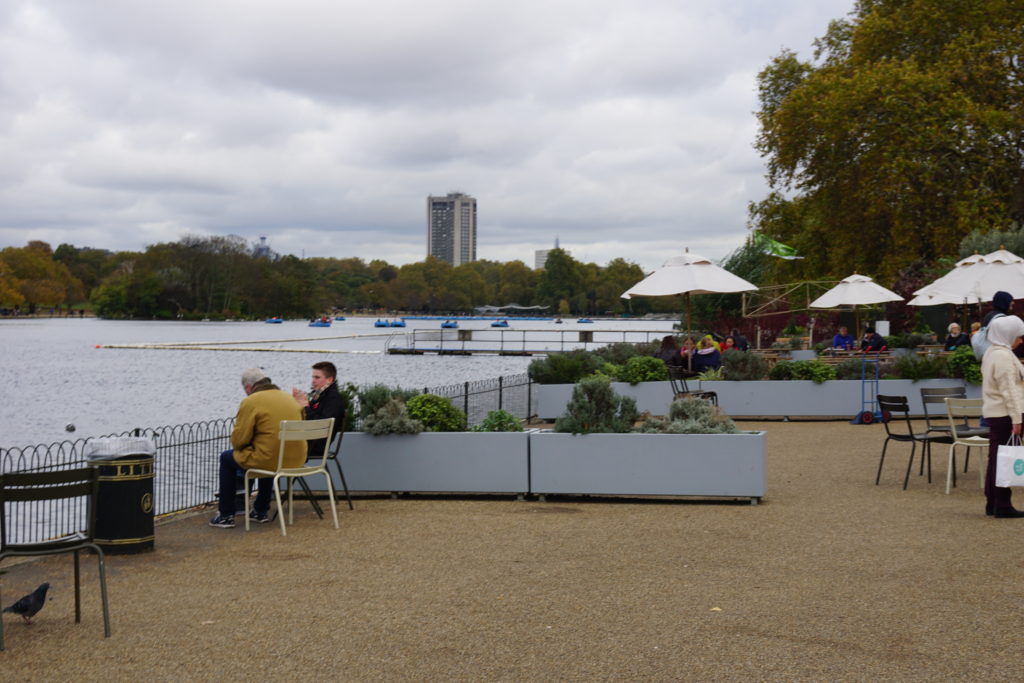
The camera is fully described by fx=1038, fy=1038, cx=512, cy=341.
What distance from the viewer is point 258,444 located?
28.2 ft

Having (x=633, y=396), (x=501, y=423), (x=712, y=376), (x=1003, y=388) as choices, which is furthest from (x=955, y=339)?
(x=501, y=423)

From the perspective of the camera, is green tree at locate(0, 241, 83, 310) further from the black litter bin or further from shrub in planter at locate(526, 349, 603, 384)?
the black litter bin

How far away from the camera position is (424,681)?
4789 millimetres

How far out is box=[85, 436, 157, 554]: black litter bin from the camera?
24.3ft

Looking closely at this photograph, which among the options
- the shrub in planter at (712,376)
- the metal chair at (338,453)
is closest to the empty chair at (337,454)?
the metal chair at (338,453)

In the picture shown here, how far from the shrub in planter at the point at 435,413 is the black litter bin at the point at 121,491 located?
3.24 metres

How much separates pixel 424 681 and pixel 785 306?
43993 millimetres

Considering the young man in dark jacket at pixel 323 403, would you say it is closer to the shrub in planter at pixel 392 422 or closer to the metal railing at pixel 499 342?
the shrub in planter at pixel 392 422

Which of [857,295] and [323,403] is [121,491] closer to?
[323,403]

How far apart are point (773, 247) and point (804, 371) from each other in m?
22.0

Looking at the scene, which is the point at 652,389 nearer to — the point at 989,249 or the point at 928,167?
the point at 989,249

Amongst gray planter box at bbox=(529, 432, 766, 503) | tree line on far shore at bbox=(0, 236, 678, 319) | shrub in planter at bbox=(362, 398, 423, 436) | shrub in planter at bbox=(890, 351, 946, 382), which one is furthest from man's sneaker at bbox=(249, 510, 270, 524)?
tree line on far shore at bbox=(0, 236, 678, 319)

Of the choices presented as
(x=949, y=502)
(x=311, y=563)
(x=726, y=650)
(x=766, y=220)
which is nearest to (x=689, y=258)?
(x=949, y=502)

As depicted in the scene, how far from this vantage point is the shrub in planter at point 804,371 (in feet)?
59.5
